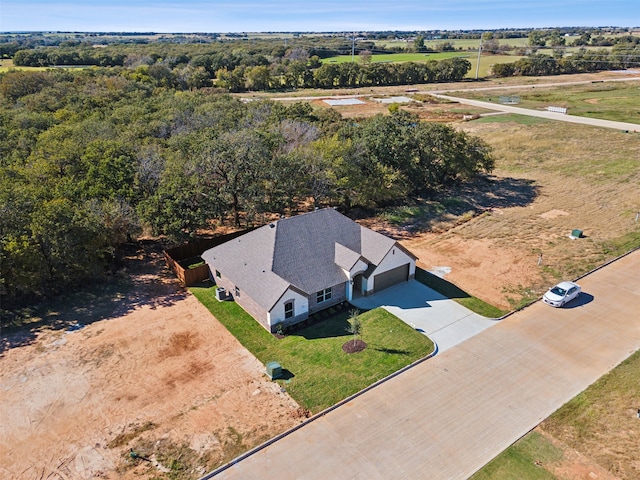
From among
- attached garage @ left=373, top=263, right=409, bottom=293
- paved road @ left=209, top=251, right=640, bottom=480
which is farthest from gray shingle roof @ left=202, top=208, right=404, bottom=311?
paved road @ left=209, top=251, right=640, bottom=480

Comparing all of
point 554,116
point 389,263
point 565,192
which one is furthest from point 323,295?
point 554,116

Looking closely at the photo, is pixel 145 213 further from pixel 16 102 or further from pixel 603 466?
pixel 16 102

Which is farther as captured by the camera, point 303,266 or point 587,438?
point 303,266

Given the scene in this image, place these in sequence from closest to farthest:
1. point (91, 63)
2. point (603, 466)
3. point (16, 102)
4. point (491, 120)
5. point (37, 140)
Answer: point (603, 466) → point (37, 140) → point (16, 102) → point (491, 120) → point (91, 63)

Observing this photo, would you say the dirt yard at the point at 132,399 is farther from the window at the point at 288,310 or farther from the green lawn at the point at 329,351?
the window at the point at 288,310

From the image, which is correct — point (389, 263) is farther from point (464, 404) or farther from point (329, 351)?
point (464, 404)

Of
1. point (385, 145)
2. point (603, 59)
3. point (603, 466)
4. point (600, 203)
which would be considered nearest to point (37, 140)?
point (385, 145)
